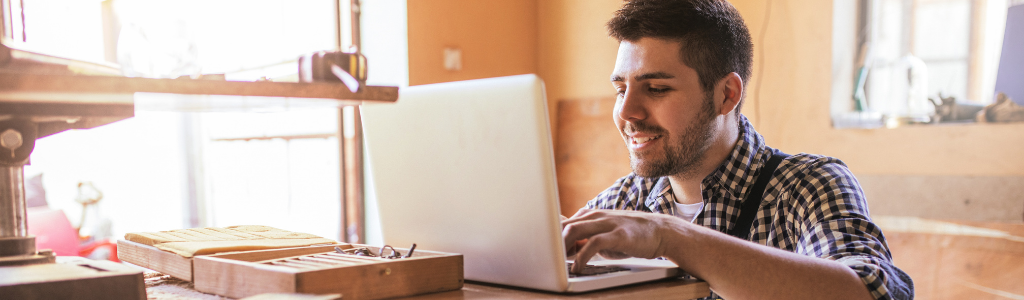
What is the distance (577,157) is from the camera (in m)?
3.12

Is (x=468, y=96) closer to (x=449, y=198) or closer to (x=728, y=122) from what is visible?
(x=449, y=198)

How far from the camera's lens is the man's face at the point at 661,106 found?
1.26 m

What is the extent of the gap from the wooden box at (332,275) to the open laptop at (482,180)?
54 millimetres

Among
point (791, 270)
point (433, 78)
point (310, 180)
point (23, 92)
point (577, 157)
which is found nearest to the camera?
point (23, 92)

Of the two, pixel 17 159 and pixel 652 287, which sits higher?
pixel 17 159

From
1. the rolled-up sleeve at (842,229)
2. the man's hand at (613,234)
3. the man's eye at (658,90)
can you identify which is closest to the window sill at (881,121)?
the rolled-up sleeve at (842,229)

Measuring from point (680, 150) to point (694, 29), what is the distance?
0.22 meters

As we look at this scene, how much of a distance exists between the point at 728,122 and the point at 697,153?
0.11 metres

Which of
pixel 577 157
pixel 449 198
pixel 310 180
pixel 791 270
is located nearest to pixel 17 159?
pixel 449 198

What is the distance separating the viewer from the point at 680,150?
4.17 ft

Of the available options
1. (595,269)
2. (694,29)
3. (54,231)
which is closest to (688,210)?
(694,29)

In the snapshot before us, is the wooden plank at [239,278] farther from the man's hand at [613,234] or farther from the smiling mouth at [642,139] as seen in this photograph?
the smiling mouth at [642,139]

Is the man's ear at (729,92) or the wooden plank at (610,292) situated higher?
the man's ear at (729,92)

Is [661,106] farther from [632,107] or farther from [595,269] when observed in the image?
[595,269]
